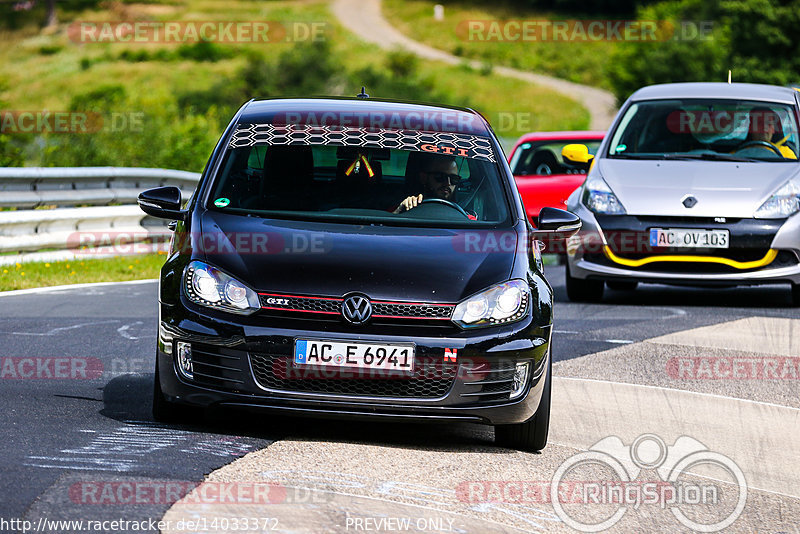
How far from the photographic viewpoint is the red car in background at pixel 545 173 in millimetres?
15391

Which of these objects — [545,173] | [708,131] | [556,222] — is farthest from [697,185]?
[545,173]

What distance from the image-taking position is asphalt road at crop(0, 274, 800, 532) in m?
4.82

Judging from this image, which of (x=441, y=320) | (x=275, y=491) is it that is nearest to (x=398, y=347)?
(x=441, y=320)

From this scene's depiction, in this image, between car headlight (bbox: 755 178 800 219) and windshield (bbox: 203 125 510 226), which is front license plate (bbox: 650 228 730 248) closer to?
car headlight (bbox: 755 178 800 219)

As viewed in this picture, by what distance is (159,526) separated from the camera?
4.42 metres

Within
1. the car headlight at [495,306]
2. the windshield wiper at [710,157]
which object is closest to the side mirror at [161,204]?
the car headlight at [495,306]

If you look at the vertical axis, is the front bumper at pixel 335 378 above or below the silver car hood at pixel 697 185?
above

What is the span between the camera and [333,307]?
5.73 metres

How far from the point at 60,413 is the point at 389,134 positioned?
2.12 metres

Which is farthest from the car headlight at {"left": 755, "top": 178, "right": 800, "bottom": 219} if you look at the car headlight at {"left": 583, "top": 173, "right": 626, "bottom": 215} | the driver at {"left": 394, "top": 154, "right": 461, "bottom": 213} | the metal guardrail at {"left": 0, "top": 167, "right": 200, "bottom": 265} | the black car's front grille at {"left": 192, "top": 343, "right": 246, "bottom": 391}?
the metal guardrail at {"left": 0, "top": 167, "right": 200, "bottom": 265}

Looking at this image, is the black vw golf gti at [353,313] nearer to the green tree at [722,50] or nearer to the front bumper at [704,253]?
the front bumper at [704,253]

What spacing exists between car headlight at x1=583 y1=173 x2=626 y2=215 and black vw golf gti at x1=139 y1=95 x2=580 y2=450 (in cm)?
467

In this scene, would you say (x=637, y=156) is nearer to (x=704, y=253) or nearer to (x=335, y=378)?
(x=704, y=253)

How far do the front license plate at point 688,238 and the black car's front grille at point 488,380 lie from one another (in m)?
5.40
